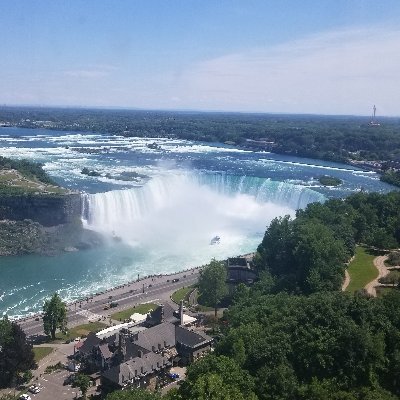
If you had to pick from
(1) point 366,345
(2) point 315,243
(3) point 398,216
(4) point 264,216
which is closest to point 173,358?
(1) point 366,345

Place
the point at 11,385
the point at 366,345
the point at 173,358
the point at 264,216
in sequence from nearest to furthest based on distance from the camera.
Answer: the point at 366,345
the point at 11,385
the point at 173,358
the point at 264,216

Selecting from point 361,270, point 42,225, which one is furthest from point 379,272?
point 42,225

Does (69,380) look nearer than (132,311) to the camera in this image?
Yes

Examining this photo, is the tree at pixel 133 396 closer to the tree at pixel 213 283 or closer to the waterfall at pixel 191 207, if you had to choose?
the tree at pixel 213 283

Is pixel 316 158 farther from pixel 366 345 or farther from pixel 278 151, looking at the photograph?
pixel 366 345

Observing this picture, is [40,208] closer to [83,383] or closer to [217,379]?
[83,383]
